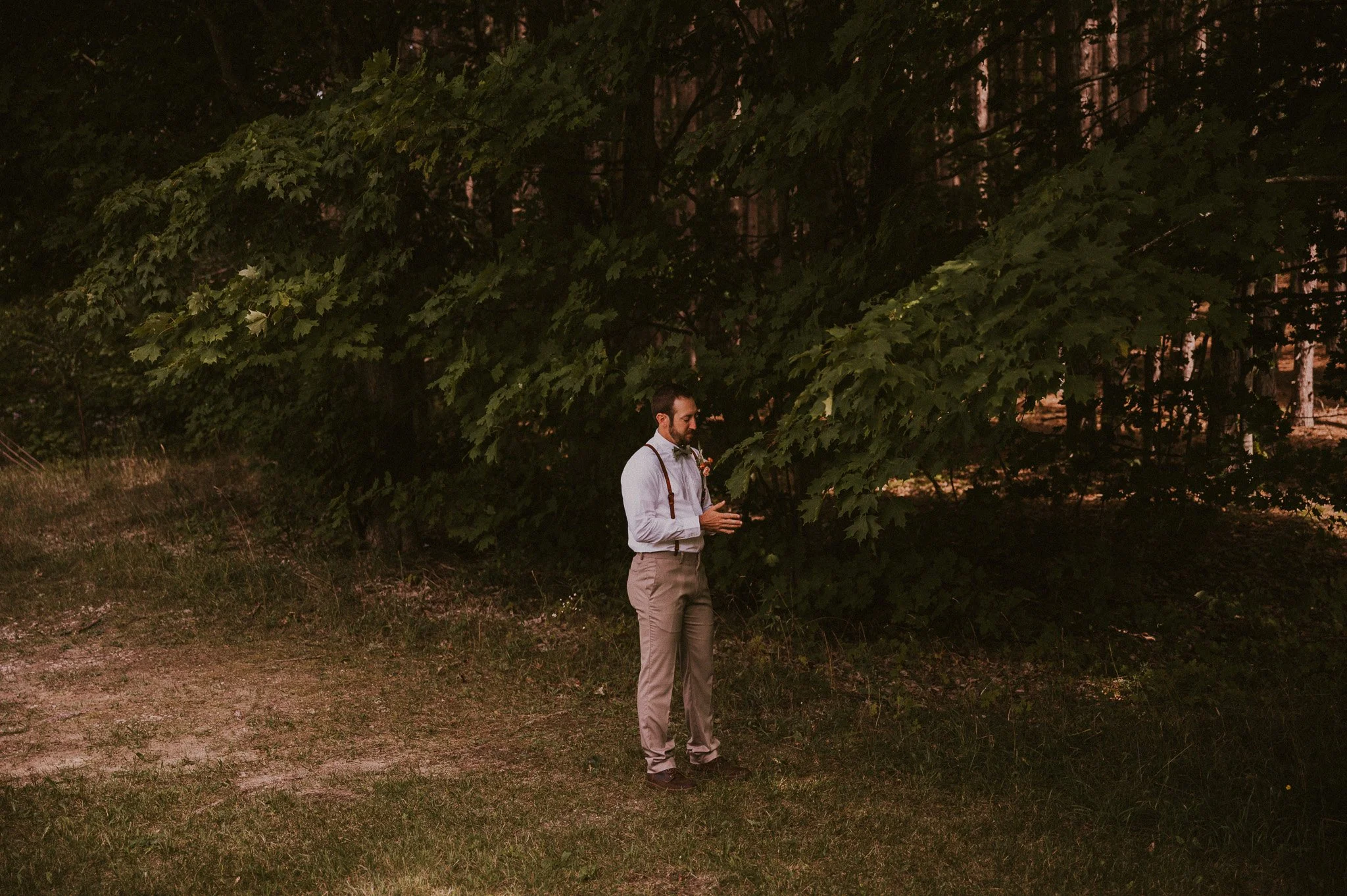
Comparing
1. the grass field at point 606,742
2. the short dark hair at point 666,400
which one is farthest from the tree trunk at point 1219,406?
the short dark hair at point 666,400

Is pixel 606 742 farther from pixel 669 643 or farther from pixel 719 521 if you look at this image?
pixel 719 521

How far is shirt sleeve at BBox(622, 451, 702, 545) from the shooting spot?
5.57 meters

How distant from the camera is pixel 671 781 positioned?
5.90 meters

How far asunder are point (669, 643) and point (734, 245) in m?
4.45

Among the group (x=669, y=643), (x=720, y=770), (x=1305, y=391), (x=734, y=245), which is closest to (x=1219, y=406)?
(x=734, y=245)

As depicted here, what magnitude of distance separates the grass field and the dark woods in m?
1.11

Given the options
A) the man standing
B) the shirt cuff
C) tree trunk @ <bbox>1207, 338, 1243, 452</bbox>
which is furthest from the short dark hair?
tree trunk @ <bbox>1207, 338, 1243, 452</bbox>

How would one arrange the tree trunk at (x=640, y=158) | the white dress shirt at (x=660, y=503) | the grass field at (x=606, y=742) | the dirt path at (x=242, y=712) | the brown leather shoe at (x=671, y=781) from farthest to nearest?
the tree trunk at (x=640, y=158) → the dirt path at (x=242, y=712) → the brown leather shoe at (x=671, y=781) → the white dress shirt at (x=660, y=503) → the grass field at (x=606, y=742)

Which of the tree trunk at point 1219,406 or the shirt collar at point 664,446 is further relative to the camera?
the tree trunk at point 1219,406

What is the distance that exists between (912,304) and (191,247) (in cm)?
630

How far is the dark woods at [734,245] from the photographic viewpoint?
18.0 ft

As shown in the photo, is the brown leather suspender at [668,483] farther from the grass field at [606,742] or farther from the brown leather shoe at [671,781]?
the grass field at [606,742]

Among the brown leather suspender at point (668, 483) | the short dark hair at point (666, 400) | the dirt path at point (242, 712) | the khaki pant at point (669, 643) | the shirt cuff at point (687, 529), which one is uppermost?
the short dark hair at point (666, 400)

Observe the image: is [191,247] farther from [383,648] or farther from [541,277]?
[383,648]
